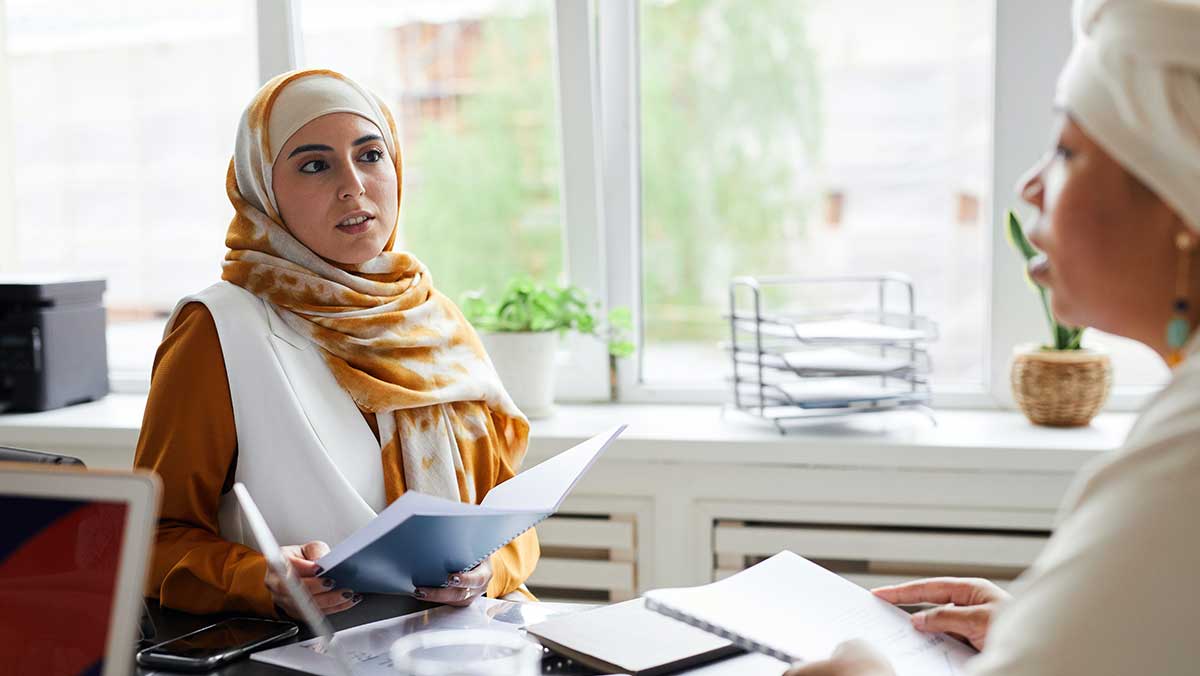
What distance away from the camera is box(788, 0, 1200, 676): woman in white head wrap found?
2.63 ft

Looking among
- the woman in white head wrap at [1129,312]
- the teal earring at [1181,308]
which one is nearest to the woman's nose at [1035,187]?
the woman in white head wrap at [1129,312]

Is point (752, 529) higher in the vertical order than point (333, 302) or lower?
lower

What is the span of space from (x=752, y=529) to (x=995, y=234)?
918mm

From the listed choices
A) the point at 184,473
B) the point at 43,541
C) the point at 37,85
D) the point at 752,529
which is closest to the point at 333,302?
the point at 184,473

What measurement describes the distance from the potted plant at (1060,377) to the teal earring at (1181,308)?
5.28 feet

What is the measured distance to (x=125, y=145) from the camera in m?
3.29

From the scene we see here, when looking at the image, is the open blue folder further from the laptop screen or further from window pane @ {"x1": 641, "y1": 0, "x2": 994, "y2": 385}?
window pane @ {"x1": 641, "y1": 0, "x2": 994, "y2": 385}

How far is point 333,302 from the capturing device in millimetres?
1782

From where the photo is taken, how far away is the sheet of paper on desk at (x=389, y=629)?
1211 mm

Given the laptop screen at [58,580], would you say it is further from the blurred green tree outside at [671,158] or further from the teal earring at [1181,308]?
the blurred green tree outside at [671,158]

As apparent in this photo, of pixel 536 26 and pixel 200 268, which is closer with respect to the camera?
pixel 536 26

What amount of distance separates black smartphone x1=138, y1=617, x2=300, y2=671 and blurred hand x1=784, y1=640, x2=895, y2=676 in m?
0.60

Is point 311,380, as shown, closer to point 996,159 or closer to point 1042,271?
point 1042,271

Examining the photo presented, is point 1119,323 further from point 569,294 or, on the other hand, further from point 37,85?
point 37,85
